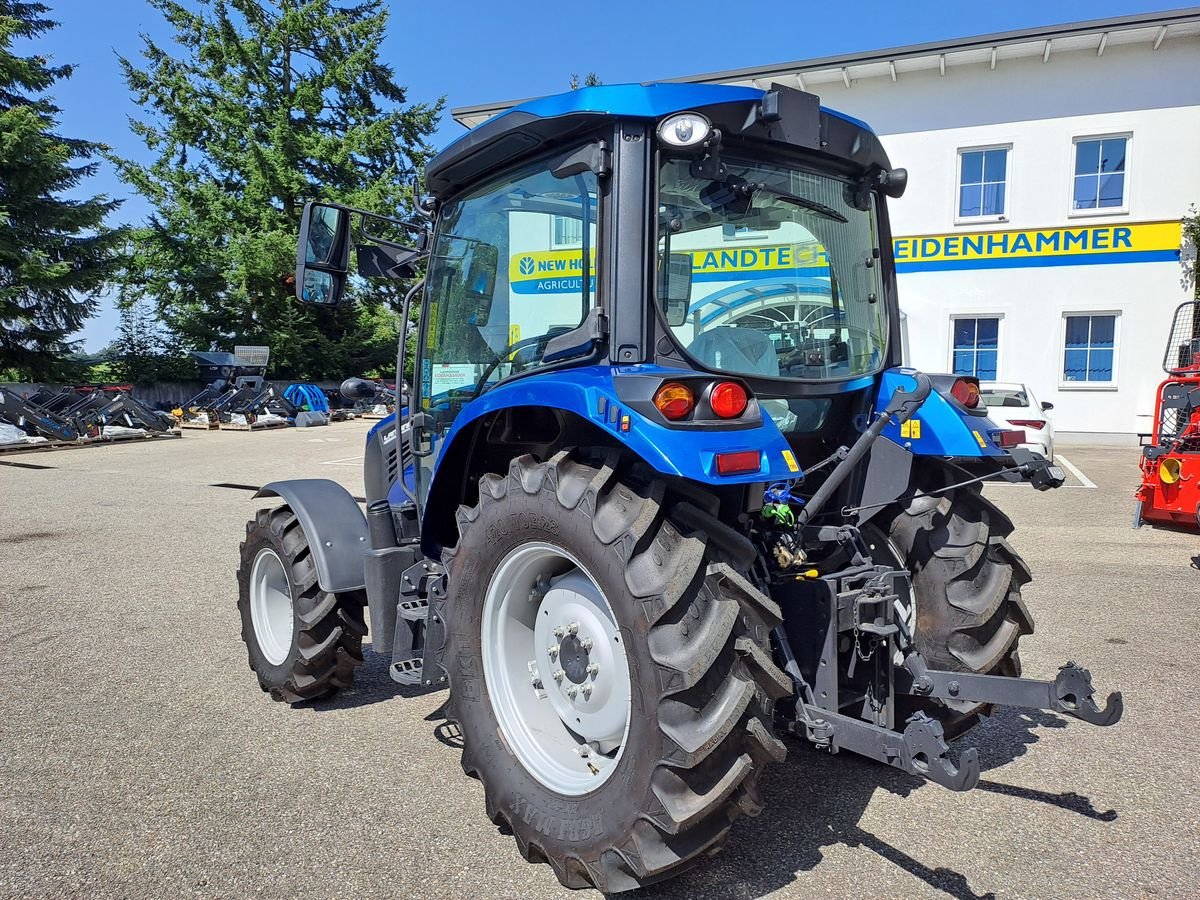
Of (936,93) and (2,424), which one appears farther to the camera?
(936,93)

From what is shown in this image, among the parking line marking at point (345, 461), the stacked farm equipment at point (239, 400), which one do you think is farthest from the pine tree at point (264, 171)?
the parking line marking at point (345, 461)

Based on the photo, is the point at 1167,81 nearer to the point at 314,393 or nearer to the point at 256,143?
the point at 314,393

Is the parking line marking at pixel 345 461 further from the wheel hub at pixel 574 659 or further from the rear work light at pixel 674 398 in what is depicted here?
the rear work light at pixel 674 398

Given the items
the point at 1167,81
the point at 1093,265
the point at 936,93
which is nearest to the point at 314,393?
the point at 936,93

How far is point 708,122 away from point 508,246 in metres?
0.96

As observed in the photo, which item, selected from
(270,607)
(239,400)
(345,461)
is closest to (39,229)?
(239,400)

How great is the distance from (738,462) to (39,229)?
24.9 metres

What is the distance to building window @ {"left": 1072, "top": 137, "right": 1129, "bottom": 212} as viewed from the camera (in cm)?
1639

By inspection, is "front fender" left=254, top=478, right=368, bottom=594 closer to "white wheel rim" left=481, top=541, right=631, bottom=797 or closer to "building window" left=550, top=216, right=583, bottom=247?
"white wheel rim" left=481, top=541, right=631, bottom=797

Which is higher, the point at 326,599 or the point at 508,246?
the point at 508,246

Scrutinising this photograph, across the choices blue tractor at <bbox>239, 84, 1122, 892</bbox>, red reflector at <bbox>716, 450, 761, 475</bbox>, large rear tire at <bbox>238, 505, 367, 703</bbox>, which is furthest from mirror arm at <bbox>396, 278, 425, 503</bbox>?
red reflector at <bbox>716, 450, 761, 475</bbox>

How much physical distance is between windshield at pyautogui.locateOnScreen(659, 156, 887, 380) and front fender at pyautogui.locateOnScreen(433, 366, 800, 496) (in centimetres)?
34

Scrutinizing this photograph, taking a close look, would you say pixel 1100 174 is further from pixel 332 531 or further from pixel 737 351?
pixel 332 531

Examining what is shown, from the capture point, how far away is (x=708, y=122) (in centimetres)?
248
